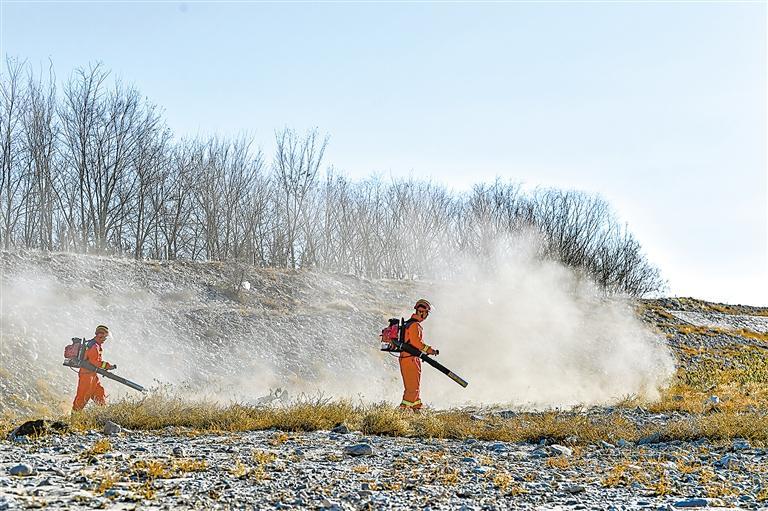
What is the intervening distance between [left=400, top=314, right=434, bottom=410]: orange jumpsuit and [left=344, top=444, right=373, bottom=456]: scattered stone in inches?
204

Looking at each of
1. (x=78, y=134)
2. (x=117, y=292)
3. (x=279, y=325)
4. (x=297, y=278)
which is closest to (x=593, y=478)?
(x=279, y=325)

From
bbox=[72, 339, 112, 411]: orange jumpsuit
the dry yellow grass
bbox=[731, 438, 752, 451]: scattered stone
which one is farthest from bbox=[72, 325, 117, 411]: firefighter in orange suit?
bbox=[731, 438, 752, 451]: scattered stone

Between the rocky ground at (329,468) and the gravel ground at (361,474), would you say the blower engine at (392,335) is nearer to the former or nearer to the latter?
the rocky ground at (329,468)

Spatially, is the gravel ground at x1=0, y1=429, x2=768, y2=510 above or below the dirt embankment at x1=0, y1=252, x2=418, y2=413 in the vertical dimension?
below

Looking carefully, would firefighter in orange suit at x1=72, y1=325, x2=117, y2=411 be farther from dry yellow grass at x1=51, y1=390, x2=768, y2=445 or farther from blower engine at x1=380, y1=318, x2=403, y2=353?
blower engine at x1=380, y1=318, x2=403, y2=353

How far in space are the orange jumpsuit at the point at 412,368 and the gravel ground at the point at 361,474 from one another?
388 centimetres

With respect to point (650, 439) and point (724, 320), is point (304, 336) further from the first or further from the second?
point (724, 320)

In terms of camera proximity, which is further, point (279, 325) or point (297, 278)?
point (297, 278)

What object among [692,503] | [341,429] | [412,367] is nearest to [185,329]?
[412,367]

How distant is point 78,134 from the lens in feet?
136

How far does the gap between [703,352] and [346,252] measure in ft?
97.5

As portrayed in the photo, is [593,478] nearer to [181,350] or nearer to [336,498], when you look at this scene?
[336,498]

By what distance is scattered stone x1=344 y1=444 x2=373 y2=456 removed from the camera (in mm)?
9711

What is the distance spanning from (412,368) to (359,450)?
5.77 m
